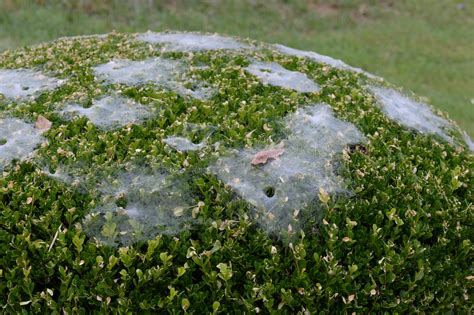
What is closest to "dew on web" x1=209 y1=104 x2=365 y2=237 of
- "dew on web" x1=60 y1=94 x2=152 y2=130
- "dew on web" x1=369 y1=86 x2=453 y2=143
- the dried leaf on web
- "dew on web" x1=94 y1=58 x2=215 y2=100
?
the dried leaf on web

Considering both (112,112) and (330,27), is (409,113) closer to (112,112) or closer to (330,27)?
(112,112)

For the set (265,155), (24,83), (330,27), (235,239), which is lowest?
(330,27)

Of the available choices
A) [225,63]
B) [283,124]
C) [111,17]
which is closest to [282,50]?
[225,63]

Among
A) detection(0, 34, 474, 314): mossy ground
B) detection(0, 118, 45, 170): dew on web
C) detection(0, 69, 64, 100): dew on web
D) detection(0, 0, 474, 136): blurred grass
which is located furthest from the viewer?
detection(0, 0, 474, 136): blurred grass

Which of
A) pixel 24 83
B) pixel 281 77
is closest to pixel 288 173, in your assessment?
pixel 281 77

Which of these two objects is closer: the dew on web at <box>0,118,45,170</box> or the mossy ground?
the mossy ground

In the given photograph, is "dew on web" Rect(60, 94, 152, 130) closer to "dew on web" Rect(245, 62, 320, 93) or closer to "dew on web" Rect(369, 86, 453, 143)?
"dew on web" Rect(245, 62, 320, 93)
